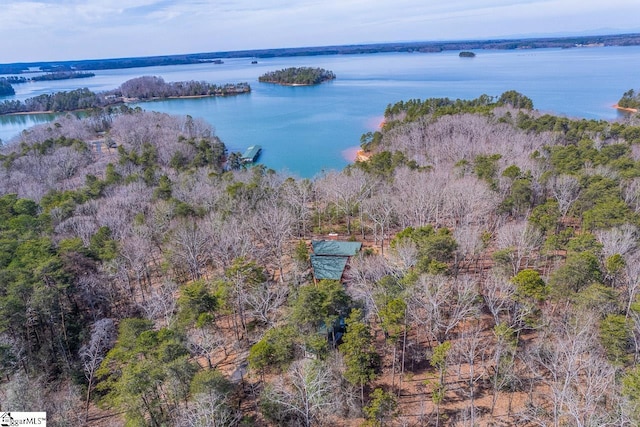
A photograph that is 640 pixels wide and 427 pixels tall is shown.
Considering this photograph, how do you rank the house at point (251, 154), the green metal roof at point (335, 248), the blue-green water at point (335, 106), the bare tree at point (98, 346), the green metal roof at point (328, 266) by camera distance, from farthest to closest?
1. the blue-green water at point (335, 106)
2. the house at point (251, 154)
3. the green metal roof at point (335, 248)
4. the green metal roof at point (328, 266)
5. the bare tree at point (98, 346)

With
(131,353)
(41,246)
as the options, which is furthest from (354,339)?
(41,246)

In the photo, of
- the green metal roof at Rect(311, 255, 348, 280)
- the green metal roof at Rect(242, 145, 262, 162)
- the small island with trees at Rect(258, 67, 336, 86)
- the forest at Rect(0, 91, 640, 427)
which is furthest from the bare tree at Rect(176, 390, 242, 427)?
the small island with trees at Rect(258, 67, 336, 86)

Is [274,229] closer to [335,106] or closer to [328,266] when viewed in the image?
[328,266]

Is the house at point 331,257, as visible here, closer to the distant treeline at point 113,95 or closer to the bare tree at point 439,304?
the bare tree at point 439,304

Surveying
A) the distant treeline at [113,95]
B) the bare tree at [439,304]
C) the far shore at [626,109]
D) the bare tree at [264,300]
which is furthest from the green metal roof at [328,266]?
the distant treeline at [113,95]

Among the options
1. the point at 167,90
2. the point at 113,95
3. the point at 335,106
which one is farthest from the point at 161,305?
the point at 113,95

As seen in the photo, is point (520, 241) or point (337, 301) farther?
point (520, 241)
